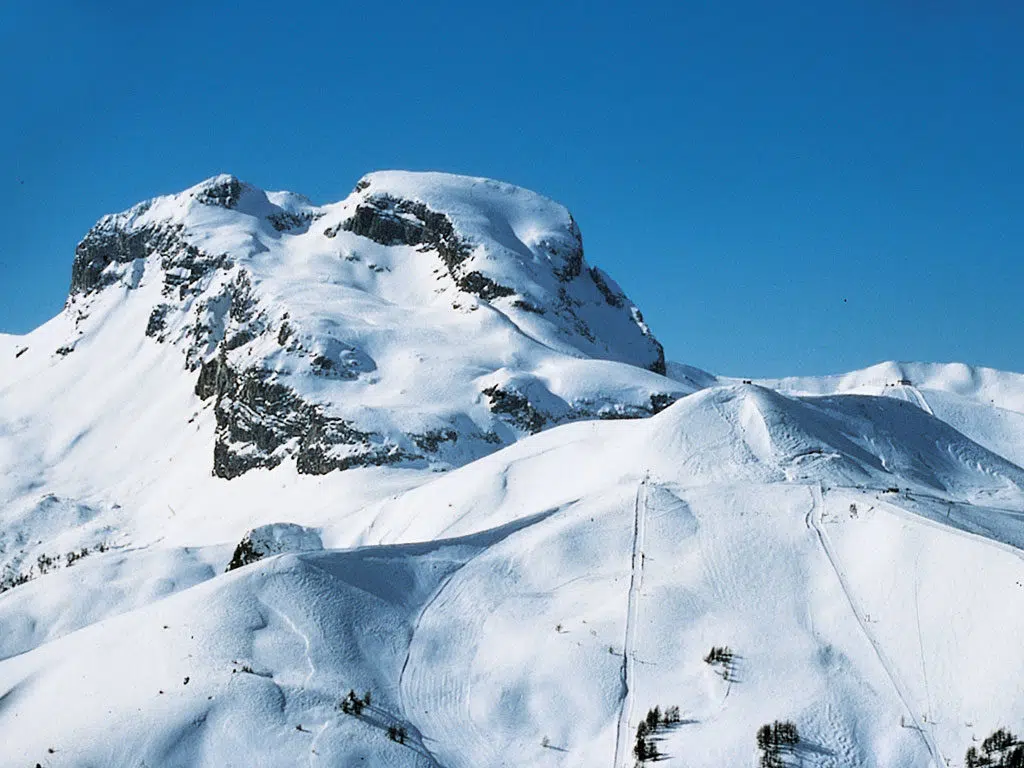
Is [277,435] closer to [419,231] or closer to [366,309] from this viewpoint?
[366,309]

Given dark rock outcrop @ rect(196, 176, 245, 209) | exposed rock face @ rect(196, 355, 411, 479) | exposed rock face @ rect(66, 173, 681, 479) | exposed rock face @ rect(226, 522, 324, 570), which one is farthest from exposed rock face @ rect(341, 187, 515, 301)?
exposed rock face @ rect(226, 522, 324, 570)

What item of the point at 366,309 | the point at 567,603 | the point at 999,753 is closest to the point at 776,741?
the point at 999,753

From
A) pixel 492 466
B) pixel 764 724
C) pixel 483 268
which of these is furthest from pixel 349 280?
pixel 764 724

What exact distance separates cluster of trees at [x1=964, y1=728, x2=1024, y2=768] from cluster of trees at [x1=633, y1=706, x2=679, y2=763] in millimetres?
6509

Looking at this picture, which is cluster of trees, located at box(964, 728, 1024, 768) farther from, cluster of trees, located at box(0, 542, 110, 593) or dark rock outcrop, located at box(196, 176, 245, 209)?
dark rock outcrop, located at box(196, 176, 245, 209)

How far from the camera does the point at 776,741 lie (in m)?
25.6

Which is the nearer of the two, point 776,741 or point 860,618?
point 776,741

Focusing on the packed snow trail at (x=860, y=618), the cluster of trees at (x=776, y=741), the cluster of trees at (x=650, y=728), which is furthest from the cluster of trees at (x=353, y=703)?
the packed snow trail at (x=860, y=618)

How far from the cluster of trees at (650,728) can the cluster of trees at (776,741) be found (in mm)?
2170

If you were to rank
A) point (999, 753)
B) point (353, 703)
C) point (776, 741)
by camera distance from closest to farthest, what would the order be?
point (999, 753), point (776, 741), point (353, 703)

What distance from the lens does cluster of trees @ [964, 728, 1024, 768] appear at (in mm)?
23969

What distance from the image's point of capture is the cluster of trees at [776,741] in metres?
25.2

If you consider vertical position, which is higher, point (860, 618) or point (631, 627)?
point (860, 618)

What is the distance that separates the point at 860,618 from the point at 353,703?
43.6ft
